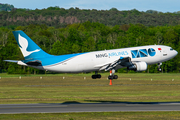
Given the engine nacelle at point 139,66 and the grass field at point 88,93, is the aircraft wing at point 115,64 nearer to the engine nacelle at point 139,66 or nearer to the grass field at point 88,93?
the engine nacelle at point 139,66

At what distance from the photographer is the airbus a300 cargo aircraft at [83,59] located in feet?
191

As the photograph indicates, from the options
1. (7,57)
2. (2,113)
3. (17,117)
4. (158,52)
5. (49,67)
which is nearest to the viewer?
(17,117)

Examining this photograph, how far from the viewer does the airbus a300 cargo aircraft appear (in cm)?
5831

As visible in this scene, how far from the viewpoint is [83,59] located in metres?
59.0

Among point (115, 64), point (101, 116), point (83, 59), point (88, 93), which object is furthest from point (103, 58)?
point (88, 93)

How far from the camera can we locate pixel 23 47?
5975 centimetres

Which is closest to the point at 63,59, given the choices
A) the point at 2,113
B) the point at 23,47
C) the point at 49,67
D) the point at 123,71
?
the point at 49,67

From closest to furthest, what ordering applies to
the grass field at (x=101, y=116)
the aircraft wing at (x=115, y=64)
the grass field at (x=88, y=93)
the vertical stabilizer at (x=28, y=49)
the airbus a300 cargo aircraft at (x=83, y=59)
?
the grass field at (x=101, y=116), the airbus a300 cargo aircraft at (x=83, y=59), the vertical stabilizer at (x=28, y=49), the aircraft wing at (x=115, y=64), the grass field at (x=88, y=93)

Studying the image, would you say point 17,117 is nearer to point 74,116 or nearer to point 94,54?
point 74,116

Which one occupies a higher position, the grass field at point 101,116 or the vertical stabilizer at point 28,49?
the vertical stabilizer at point 28,49

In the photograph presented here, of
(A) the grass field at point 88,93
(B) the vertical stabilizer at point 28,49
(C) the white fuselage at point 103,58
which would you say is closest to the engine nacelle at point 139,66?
(C) the white fuselage at point 103,58

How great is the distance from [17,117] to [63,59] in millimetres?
17683

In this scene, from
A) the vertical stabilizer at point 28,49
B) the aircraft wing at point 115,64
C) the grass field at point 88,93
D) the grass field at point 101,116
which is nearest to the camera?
the grass field at point 101,116

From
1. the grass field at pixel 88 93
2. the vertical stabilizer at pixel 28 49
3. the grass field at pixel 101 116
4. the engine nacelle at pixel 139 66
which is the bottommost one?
the grass field at pixel 101 116
